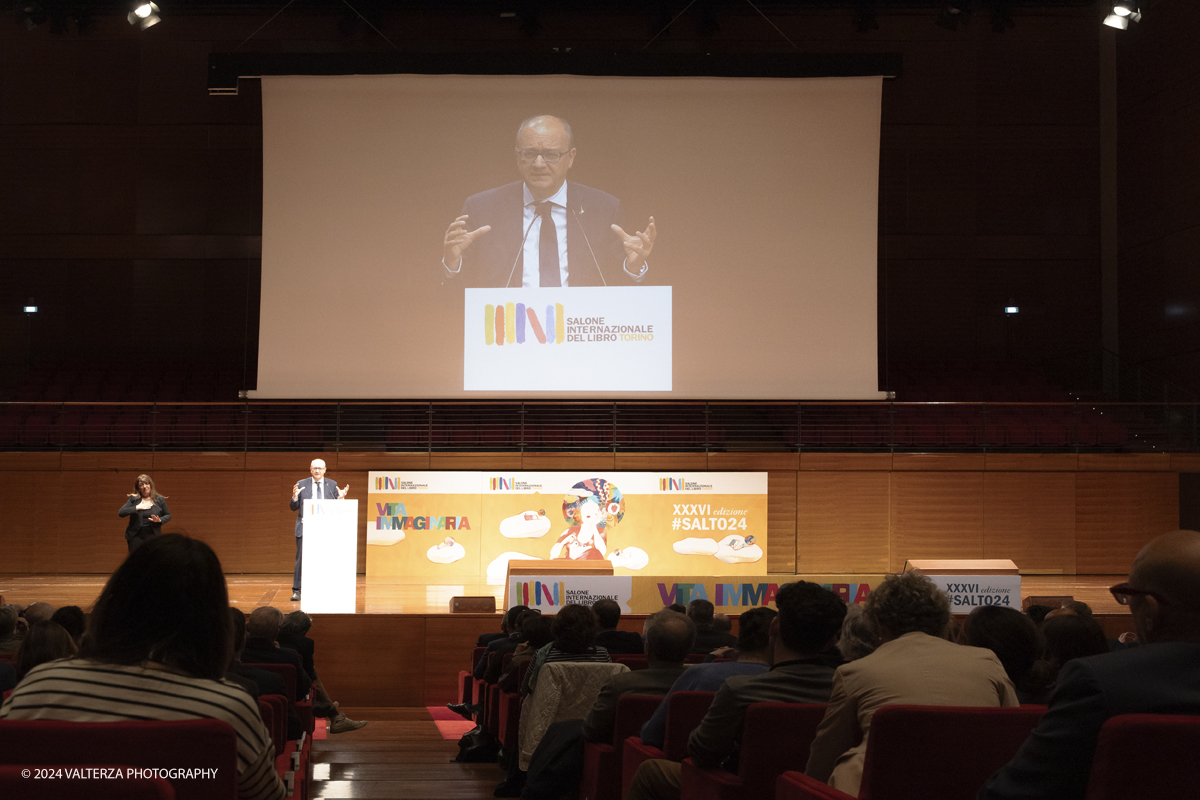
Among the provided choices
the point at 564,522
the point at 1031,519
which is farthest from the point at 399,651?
the point at 1031,519

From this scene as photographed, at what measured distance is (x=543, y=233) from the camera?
10.8 metres

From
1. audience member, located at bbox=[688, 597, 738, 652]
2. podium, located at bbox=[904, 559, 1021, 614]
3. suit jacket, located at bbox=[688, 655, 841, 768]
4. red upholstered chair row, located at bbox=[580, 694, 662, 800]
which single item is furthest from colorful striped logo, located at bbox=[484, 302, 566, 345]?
suit jacket, located at bbox=[688, 655, 841, 768]

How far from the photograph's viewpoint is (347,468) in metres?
11.4

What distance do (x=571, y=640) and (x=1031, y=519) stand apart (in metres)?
8.90

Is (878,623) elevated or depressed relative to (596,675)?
elevated

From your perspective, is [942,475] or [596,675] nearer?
[596,675]

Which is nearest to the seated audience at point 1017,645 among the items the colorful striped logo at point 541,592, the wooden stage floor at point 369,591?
the colorful striped logo at point 541,592

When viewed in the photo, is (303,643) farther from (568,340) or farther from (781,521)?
(781,521)

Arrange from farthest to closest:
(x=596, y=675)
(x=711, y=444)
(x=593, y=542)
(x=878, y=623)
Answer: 1. (x=711, y=444)
2. (x=593, y=542)
3. (x=596, y=675)
4. (x=878, y=623)

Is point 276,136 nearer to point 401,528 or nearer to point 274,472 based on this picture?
point 274,472

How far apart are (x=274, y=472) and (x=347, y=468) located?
0.91m

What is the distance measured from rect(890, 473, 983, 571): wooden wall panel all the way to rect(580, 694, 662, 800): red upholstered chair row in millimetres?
8823

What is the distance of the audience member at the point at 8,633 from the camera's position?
4027 millimetres

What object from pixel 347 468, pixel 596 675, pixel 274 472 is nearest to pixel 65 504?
pixel 274 472
